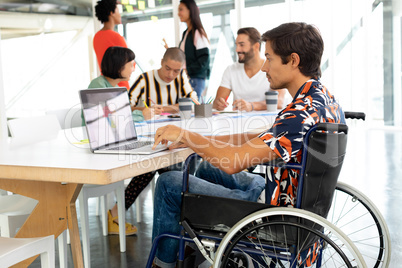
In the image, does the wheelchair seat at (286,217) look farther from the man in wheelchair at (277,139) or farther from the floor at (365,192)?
the floor at (365,192)

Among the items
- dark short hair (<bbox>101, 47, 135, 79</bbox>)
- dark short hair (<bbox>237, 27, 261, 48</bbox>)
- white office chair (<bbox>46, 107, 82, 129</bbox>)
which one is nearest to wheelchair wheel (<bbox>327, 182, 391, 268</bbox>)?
dark short hair (<bbox>237, 27, 261, 48</bbox>)

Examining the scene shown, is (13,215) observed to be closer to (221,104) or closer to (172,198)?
(172,198)

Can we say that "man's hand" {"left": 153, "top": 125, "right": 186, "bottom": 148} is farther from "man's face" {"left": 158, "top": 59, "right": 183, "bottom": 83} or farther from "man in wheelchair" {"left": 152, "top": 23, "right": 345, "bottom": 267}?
"man's face" {"left": 158, "top": 59, "right": 183, "bottom": 83}

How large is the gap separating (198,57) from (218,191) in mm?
3083

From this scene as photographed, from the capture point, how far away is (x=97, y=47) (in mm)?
4457

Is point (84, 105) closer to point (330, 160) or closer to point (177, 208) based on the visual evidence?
point (177, 208)

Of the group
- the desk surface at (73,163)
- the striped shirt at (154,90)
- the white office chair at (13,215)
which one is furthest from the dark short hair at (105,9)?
the white office chair at (13,215)

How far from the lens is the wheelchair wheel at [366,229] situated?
1.78 meters

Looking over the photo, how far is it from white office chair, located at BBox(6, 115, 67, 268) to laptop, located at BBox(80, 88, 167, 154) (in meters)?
0.50

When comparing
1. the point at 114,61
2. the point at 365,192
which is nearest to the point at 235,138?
the point at 114,61

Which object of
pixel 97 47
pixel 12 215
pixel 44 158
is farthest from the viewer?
pixel 97 47

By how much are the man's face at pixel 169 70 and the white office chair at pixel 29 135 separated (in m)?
0.87

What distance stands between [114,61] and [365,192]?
6.88 feet

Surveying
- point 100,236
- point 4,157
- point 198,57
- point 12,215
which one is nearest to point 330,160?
point 4,157
